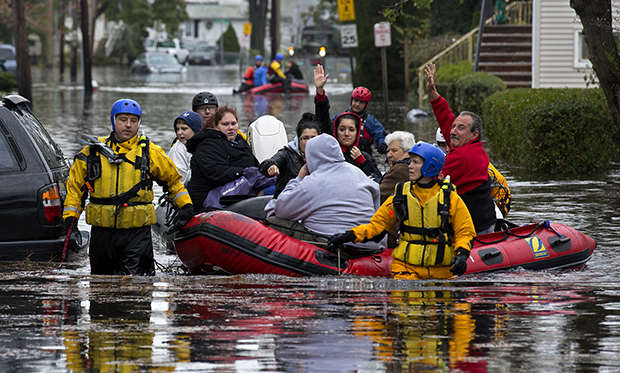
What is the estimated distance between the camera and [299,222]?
25.9 feet

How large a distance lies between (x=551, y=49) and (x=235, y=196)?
1875 centimetres

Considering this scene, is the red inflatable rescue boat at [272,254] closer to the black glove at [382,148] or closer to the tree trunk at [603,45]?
the black glove at [382,148]

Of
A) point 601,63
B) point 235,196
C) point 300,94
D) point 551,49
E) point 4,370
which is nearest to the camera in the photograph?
point 4,370

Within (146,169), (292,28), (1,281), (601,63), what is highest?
(292,28)

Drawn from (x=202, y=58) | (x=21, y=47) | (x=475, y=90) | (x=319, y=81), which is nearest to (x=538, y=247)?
(x=319, y=81)

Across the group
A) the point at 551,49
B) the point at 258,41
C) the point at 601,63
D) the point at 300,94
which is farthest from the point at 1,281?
the point at 258,41

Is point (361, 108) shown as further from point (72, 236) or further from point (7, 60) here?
point (7, 60)

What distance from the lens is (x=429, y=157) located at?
22.5ft

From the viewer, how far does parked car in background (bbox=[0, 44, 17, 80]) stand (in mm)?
46406

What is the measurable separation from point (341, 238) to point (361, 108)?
13.1 feet

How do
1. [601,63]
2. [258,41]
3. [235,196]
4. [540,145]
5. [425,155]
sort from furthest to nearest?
[258,41] → [540,145] → [601,63] → [235,196] → [425,155]

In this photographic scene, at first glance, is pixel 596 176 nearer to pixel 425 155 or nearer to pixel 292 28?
pixel 425 155

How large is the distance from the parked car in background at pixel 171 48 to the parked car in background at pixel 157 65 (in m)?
9.62

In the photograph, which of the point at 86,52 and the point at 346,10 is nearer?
the point at 346,10
